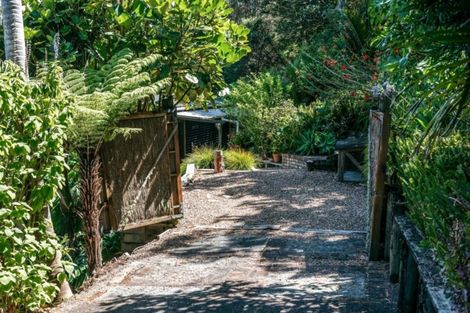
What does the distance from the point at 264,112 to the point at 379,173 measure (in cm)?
1115

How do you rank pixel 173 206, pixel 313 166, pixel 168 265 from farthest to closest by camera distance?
pixel 313 166 → pixel 173 206 → pixel 168 265

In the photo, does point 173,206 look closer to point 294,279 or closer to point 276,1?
point 294,279

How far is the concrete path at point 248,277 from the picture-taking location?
4.37 metres

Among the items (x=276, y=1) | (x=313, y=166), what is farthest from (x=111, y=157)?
(x=276, y=1)

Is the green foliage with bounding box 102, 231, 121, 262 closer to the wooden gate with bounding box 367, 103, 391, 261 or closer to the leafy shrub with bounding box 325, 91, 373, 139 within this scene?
the wooden gate with bounding box 367, 103, 391, 261

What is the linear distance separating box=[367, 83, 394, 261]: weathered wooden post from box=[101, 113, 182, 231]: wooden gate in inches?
120

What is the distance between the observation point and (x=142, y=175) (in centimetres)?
699

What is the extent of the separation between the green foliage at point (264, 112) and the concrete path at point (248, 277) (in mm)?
9045

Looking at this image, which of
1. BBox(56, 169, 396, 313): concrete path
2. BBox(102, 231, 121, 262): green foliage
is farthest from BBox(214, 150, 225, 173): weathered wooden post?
BBox(56, 169, 396, 313): concrete path

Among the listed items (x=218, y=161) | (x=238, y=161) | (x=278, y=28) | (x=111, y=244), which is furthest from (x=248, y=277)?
(x=278, y=28)

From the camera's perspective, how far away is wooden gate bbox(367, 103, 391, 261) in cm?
519

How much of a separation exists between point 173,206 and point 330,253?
8.59 ft

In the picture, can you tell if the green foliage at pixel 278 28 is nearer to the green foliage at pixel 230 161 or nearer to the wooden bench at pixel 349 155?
the green foliage at pixel 230 161

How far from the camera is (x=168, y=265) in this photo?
5.74m
